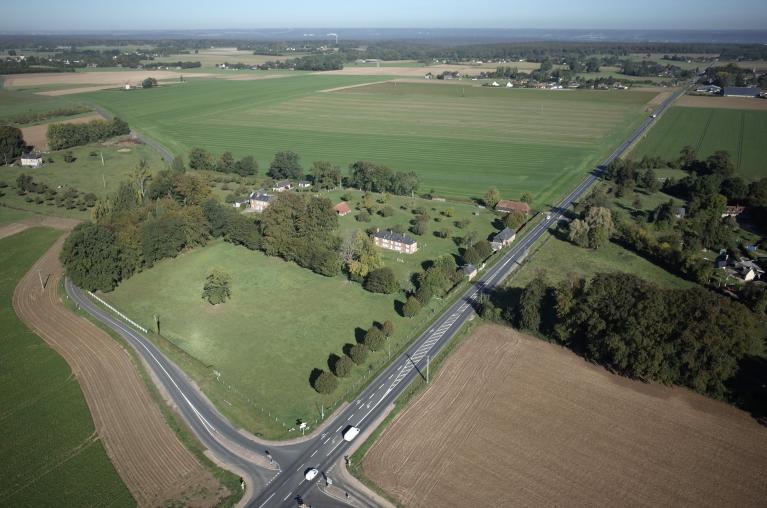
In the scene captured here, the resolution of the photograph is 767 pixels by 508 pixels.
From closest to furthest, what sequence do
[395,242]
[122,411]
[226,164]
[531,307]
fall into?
[122,411] → [531,307] → [395,242] → [226,164]

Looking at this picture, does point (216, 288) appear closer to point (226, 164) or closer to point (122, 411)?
point (122, 411)

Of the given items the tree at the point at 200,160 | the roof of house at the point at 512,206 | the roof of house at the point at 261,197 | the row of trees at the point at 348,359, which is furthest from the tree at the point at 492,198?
the tree at the point at 200,160

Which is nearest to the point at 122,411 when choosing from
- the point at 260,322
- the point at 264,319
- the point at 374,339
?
the point at 260,322

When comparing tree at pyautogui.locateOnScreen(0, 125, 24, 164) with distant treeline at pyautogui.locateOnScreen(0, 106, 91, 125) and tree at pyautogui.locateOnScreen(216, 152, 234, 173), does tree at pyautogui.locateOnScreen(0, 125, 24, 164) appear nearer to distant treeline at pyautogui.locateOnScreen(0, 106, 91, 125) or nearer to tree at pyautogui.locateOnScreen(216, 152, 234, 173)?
distant treeline at pyautogui.locateOnScreen(0, 106, 91, 125)

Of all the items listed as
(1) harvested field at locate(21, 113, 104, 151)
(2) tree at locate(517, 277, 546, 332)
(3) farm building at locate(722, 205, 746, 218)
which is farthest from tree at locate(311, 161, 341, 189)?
(1) harvested field at locate(21, 113, 104, 151)

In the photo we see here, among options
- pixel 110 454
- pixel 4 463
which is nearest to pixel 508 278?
pixel 110 454
